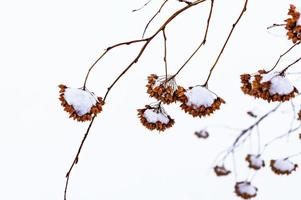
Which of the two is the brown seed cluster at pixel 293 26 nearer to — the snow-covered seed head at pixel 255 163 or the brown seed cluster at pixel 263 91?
the brown seed cluster at pixel 263 91

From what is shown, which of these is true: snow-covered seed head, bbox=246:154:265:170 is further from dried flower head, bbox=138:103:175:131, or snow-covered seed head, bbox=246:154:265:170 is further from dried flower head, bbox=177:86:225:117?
dried flower head, bbox=177:86:225:117

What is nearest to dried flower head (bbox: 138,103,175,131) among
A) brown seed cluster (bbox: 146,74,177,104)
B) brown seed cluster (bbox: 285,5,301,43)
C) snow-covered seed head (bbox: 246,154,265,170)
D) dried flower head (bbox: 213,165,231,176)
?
brown seed cluster (bbox: 146,74,177,104)

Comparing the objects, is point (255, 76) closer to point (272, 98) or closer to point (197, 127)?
point (272, 98)

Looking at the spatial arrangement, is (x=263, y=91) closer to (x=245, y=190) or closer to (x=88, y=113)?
(x=88, y=113)

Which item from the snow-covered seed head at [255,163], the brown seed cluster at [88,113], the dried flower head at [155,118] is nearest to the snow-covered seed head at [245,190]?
the snow-covered seed head at [255,163]

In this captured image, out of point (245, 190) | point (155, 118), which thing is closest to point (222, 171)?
point (245, 190)
